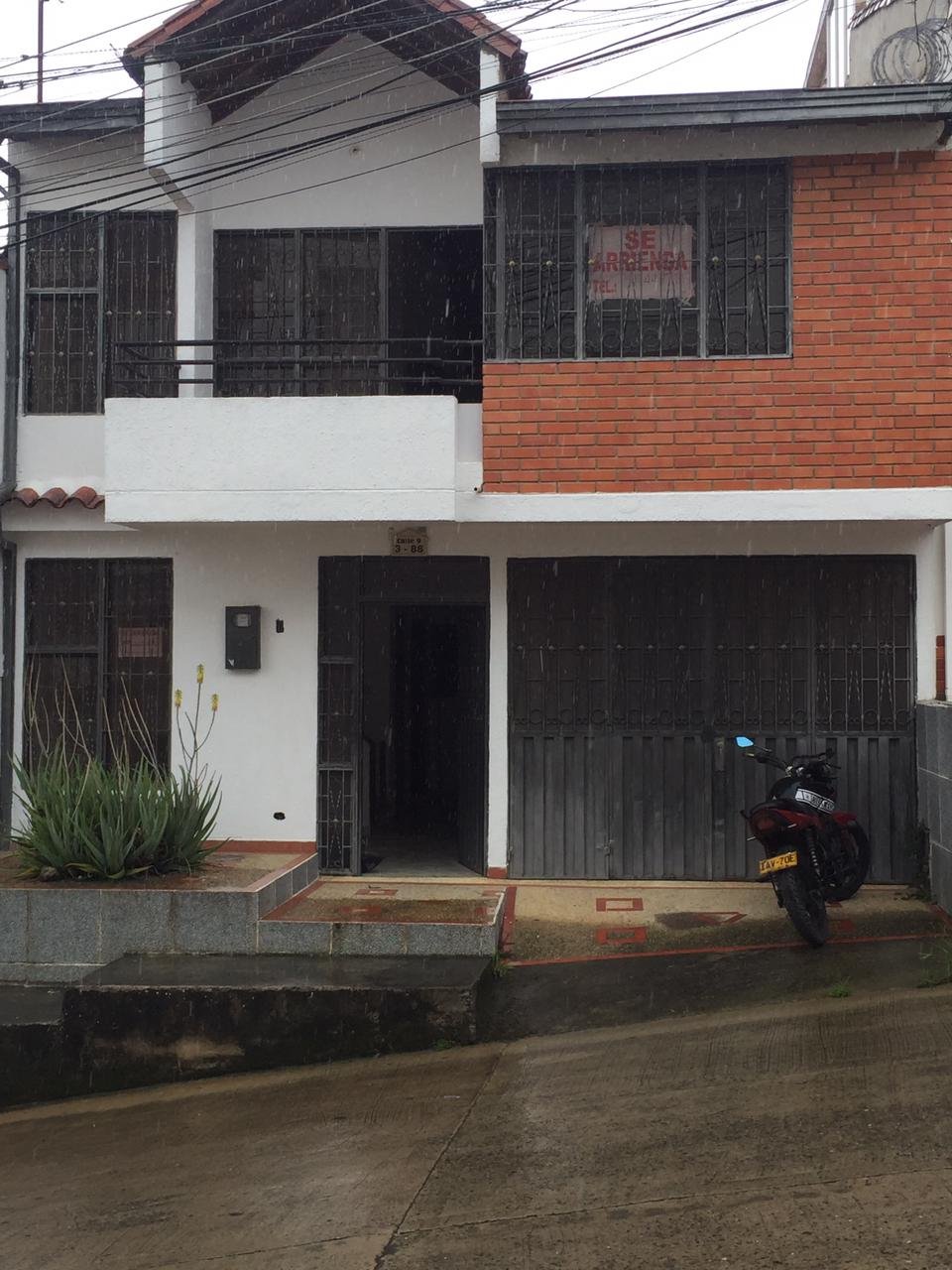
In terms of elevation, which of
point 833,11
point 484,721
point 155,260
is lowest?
point 484,721

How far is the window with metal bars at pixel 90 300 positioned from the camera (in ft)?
33.6

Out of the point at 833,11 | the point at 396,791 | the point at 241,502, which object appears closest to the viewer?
the point at 241,502

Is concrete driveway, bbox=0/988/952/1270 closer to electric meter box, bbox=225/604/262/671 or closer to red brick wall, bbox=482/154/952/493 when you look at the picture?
red brick wall, bbox=482/154/952/493

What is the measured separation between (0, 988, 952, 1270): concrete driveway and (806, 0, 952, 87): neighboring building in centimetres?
657

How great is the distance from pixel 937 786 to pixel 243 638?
5229 millimetres

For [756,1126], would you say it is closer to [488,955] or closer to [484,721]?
[488,955]

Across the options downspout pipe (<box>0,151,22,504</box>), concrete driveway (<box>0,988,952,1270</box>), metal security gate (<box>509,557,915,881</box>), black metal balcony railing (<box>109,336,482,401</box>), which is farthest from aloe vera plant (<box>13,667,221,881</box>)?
black metal balcony railing (<box>109,336,482,401</box>)

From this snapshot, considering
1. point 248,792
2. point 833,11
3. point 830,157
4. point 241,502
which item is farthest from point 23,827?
point 833,11

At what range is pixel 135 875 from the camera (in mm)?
8375

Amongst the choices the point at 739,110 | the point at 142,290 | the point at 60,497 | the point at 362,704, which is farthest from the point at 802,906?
the point at 142,290

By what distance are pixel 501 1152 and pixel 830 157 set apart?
695cm

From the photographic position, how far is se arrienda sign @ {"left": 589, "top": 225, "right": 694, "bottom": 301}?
29.8 feet

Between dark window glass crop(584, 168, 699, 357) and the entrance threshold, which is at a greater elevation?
dark window glass crop(584, 168, 699, 357)

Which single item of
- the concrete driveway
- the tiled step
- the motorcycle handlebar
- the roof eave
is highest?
the roof eave
